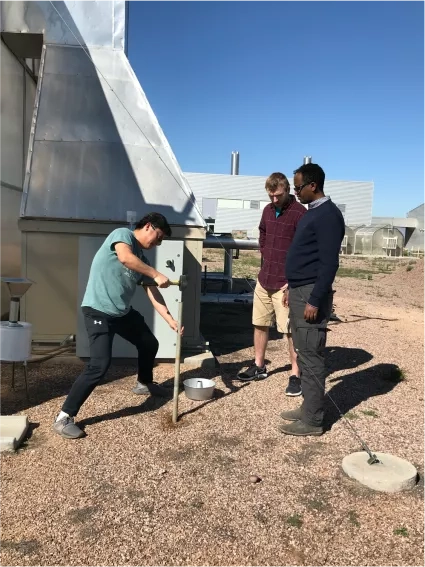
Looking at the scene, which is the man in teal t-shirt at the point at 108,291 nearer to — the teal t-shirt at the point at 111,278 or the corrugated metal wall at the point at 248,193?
the teal t-shirt at the point at 111,278

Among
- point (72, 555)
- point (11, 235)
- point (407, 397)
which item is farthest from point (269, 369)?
point (11, 235)

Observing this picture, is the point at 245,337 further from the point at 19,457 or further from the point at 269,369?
the point at 19,457

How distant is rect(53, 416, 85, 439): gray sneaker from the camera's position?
389 cm

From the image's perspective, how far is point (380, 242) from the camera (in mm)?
35812

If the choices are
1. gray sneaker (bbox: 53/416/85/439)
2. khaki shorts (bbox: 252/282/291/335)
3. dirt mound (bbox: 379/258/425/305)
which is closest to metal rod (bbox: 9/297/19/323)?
gray sneaker (bbox: 53/416/85/439)

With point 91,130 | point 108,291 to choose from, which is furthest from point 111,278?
point 91,130

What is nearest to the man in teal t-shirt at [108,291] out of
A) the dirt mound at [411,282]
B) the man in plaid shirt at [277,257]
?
the man in plaid shirt at [277,257]

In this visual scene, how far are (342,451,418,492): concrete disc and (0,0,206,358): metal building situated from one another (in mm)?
2774

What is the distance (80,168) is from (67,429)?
11.7 ft

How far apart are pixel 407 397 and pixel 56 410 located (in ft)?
11.6

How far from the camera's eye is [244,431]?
13.9 ft

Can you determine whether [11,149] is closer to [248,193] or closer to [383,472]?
[383,472]

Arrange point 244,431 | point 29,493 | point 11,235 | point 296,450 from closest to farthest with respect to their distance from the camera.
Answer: point 29,493 → point 296,450 → point 244,431 → point 11,235

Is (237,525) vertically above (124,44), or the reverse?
(124,44)
